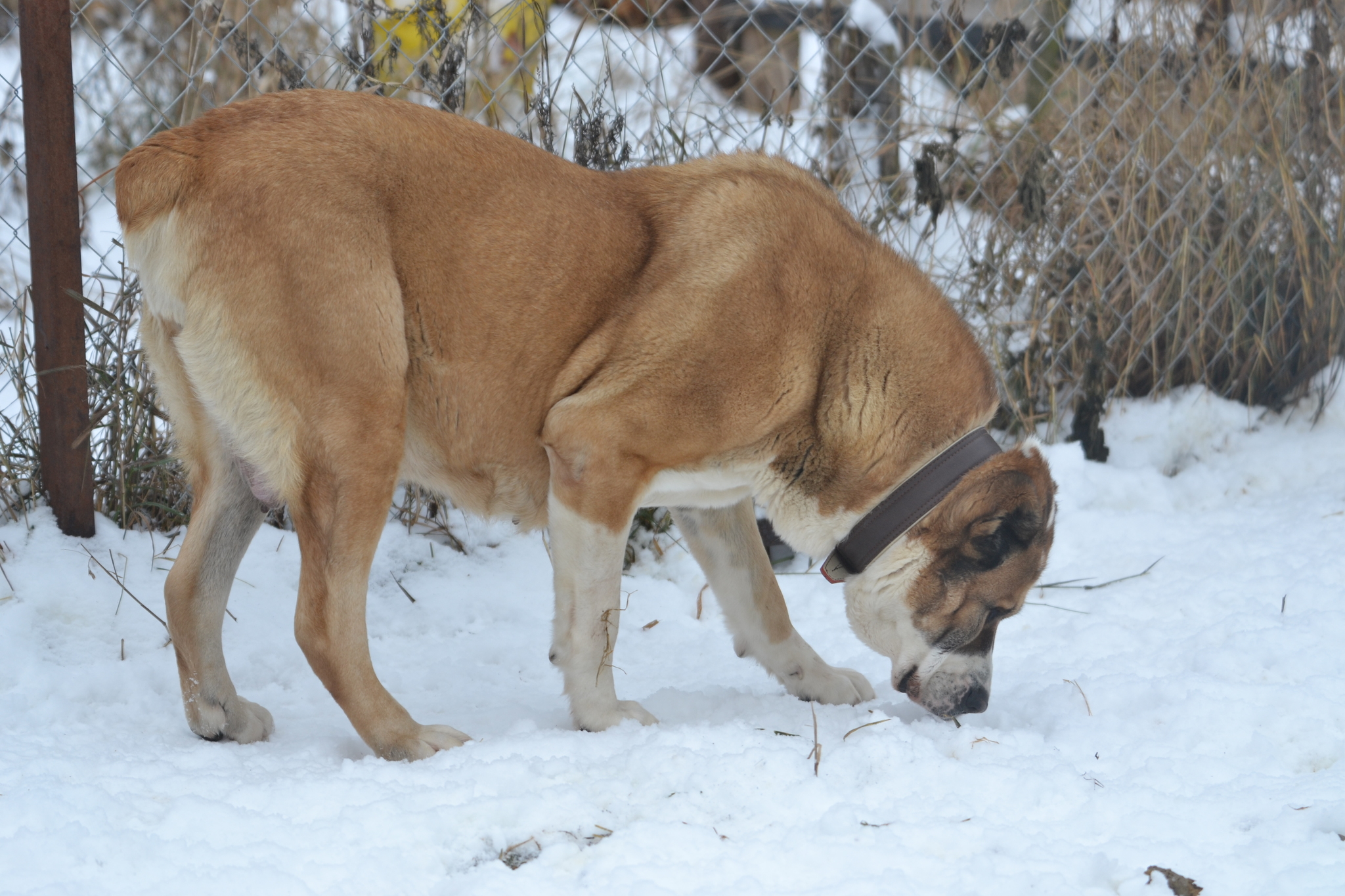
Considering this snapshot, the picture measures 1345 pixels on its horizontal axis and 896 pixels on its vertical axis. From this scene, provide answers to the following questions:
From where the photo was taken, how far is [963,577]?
2.74 metres

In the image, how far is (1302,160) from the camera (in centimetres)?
493

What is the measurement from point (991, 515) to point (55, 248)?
2773mm

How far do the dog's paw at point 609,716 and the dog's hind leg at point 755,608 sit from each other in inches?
19.5

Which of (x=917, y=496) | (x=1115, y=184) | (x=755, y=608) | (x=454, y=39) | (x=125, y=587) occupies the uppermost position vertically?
(x=454, y=39)

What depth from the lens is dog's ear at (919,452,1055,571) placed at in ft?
8.82

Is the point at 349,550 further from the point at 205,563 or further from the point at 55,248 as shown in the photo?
the point at 55,248

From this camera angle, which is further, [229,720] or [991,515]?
[991,515]

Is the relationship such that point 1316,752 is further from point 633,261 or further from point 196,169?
point 196,169

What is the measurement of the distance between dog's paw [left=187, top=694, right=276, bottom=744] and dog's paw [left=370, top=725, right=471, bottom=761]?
0.35 metres

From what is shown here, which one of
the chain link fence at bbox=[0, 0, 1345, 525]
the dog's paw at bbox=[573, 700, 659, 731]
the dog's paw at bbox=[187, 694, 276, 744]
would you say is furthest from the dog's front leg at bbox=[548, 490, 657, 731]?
the chain link fence at bbox=[0, 0, 1345, 525]

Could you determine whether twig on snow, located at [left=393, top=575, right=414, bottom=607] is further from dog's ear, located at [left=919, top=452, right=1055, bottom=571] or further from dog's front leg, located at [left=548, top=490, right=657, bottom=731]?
dog's ear, located at [left=919, top=452, right=1055, bottom=571]

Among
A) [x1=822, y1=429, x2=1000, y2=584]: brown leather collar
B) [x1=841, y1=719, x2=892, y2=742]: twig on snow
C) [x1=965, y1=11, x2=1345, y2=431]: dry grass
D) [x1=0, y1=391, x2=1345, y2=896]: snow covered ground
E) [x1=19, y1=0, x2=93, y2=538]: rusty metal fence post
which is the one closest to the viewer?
[x1=0, y1=391, x2=1345, y2=896]: snow covered ground

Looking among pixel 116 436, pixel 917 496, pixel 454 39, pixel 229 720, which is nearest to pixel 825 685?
pixel 917 496

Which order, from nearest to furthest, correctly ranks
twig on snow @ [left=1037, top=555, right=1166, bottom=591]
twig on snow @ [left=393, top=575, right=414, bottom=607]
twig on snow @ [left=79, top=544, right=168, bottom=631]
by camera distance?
twig on snow @ [left=79, top=544, right=168, bottom=631], twig on snow @ [left=393, top=575, right=414, bottom=607], twig on snow @ [left=1037, top=555, right=1166, bottom=591]
